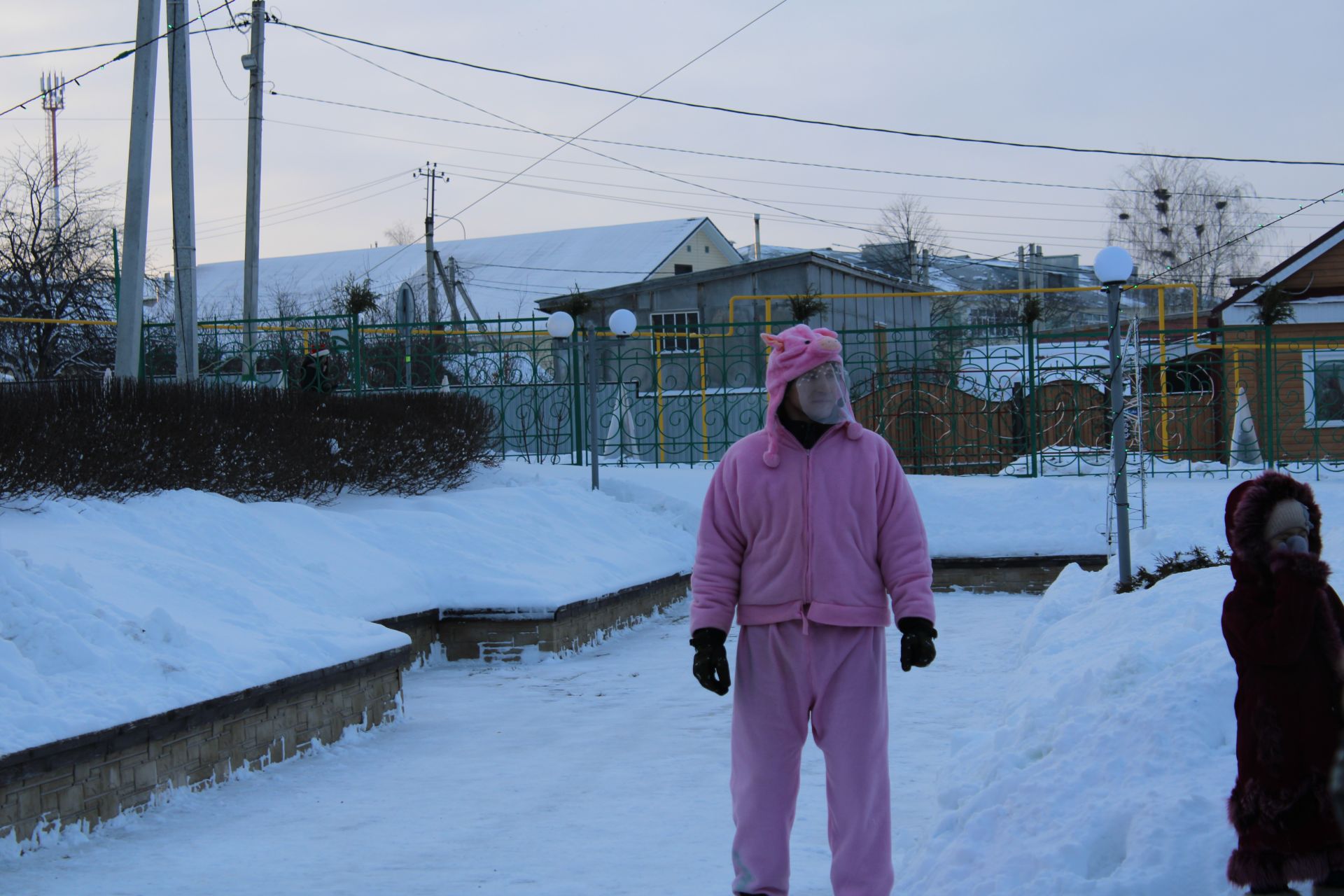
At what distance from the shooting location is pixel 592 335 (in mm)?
12812

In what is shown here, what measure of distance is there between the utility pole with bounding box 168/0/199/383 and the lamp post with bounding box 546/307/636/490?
3.66m

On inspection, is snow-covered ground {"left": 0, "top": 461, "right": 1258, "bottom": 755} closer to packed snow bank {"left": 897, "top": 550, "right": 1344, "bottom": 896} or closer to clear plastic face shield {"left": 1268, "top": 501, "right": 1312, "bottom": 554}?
packed snow bank {"left": 897, "top": 550, "right": 1344, "bottom": 896}

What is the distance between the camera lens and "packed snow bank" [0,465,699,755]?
507 centimetres

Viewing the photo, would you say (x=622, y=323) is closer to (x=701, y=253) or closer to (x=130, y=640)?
(x=130, y=640)

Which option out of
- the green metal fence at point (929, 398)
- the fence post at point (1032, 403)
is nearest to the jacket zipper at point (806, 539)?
the green metal fence at point (929, 398)

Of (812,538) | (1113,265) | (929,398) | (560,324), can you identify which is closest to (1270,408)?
(929,398)

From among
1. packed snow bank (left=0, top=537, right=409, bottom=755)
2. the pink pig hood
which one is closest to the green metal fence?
packed snow bank (left=0, top=537, right=409, bottom=755)

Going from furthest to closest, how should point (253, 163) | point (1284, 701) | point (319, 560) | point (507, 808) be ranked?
point (253, 163), point (319, 560), point (507, 808), point (1284, 701)

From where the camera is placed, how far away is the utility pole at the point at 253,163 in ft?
65.1

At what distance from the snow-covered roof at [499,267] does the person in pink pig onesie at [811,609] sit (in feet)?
132

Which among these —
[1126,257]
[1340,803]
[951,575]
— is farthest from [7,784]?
[951,575]

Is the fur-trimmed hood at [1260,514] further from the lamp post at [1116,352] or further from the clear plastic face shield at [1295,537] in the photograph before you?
the lamp post at [1116,352]

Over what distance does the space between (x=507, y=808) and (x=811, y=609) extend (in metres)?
2.29

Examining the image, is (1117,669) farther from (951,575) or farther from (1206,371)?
(1206,371)
